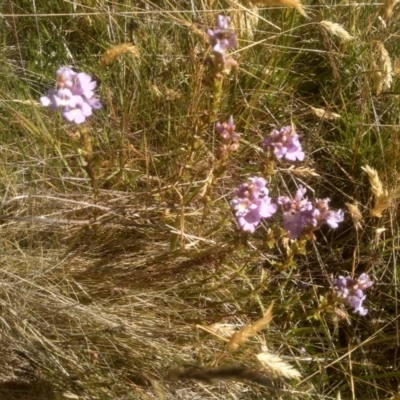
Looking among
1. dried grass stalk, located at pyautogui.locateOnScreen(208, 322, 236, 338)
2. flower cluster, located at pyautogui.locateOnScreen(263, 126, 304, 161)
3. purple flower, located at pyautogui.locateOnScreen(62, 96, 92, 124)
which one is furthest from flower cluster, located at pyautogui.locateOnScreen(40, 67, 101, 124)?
dried grass stalk, located at pyautogui.locateOnScreen(208, 322, 236, 338)

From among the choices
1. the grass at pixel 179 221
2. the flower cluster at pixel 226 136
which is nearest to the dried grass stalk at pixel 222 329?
the grass at pixel 179 221

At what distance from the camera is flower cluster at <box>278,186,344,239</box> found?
4.21 ft

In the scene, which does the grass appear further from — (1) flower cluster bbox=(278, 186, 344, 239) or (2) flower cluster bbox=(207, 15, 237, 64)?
(2) flower cluster bbox=(207, 15, 237, 64)

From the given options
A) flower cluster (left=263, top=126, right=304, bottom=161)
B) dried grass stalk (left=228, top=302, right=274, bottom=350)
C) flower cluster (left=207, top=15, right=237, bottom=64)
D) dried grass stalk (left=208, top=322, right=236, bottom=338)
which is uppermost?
flower cluster (left=207, top=15, right=237, bottom=64)

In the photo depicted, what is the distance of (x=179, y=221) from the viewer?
157 centimetres

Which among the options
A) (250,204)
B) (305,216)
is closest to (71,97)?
(250,204)

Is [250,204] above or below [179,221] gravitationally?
above

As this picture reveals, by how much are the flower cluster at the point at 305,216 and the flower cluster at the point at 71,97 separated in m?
0.49

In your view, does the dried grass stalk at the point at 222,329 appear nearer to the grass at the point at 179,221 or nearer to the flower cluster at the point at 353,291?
the grass at the point at 179,221

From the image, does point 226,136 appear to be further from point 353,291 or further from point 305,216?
point 353,291

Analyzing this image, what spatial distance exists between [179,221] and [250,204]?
326mm

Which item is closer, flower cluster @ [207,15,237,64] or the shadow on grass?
flower cluster @ [207,15,237,64]

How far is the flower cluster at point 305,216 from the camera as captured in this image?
1.28 m

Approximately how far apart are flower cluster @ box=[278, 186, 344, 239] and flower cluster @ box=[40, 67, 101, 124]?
491 mm
